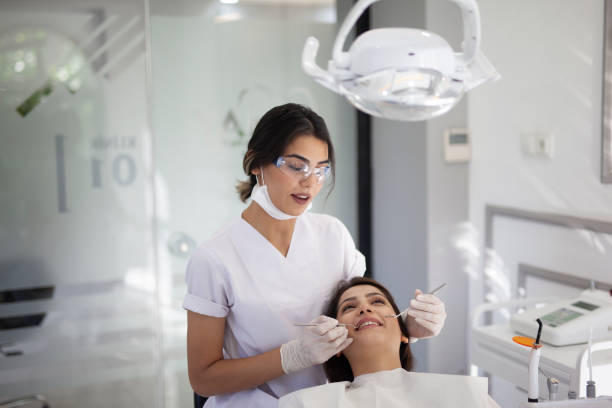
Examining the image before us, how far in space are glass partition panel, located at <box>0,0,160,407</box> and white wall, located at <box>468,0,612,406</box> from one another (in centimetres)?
145

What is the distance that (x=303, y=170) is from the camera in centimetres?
133

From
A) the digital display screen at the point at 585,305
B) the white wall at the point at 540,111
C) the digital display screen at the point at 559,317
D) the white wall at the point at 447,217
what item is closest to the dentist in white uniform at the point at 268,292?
the digital display screen at the point at 559,317

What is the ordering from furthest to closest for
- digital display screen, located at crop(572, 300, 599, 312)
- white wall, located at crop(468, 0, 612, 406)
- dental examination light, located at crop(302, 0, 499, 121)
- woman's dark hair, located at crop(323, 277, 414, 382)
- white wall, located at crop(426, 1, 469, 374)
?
white wall, located at crop(426, 1, 469, 374), white wall, located at crop(468, 0, 612, 406), digital display screen, located at crop(572, 300, 599, 312), woman's dark hair, located at crop(323, 277, 414, 382), dental examination light, located at crop(302, 0, 499, 121)

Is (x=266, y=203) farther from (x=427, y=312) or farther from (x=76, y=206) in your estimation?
(x=76, y=206)

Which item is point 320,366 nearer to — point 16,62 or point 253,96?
point 253,96

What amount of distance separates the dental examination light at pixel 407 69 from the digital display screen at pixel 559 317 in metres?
0.81

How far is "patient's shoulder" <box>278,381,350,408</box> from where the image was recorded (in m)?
1.22

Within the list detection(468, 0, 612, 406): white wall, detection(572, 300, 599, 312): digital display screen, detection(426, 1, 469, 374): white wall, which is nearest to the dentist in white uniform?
detection(572, 300, 599, 312): digital display screen

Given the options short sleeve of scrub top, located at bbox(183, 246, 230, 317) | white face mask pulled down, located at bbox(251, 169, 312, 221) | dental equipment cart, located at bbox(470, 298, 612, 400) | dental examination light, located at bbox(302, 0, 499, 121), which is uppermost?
dental examination light, located at bbox(302, 0, 499, 121)

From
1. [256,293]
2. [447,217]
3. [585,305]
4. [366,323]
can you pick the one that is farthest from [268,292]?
[447,217]

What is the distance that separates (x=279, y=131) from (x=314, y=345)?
0.50 m

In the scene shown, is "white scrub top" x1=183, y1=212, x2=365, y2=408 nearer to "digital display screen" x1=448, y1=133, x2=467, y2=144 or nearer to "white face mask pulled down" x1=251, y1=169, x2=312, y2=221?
"white face mask pulled down" x1=251, y1=169, x2=312, y2=221

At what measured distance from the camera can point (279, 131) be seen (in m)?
1.33

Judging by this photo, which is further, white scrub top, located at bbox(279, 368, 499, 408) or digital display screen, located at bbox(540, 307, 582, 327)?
digital display screen, located at bbox(540, 307, 582, 327)
